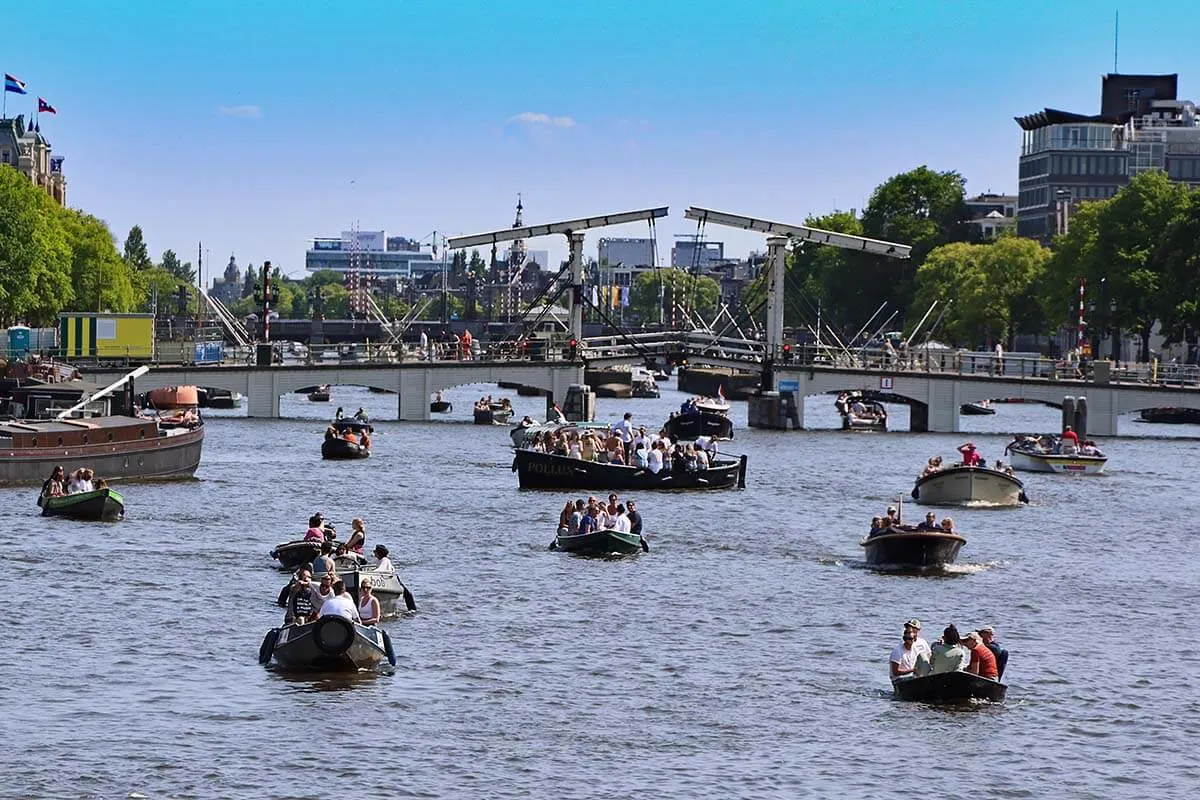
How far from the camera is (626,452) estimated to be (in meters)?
86.1

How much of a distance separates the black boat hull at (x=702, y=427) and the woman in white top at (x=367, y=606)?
68952mm

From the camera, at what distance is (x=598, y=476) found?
3314 inches

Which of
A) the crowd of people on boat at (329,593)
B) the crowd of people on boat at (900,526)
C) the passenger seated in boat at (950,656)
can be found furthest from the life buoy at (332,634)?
the crowd of people on boat at (900,526)

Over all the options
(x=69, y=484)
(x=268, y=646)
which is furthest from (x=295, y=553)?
(x=69, y=484)

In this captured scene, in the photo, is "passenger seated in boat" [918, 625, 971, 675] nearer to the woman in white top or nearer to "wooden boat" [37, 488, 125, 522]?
the woman in white top

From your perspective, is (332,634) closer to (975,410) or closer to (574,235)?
(574,235)

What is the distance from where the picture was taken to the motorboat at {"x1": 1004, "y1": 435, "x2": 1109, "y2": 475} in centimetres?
10112

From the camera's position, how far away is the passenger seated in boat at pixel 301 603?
46500 millimetres

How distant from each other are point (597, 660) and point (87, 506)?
2872 cm

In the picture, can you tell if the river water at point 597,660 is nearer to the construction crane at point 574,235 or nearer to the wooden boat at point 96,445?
the wooden boat at point 96,445

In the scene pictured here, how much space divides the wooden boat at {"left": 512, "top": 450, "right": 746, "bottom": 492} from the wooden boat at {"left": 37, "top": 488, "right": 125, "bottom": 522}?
1860cm

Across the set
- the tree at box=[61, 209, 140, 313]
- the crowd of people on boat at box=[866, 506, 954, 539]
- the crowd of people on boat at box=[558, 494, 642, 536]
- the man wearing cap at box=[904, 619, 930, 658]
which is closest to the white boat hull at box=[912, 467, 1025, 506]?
the crowd of people on boat at box=[866, 506, 954, 539]

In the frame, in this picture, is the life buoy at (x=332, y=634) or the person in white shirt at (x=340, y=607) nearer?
the life buoy at (x=332, y=634)

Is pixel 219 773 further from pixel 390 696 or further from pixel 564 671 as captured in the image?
pixel 564 671
